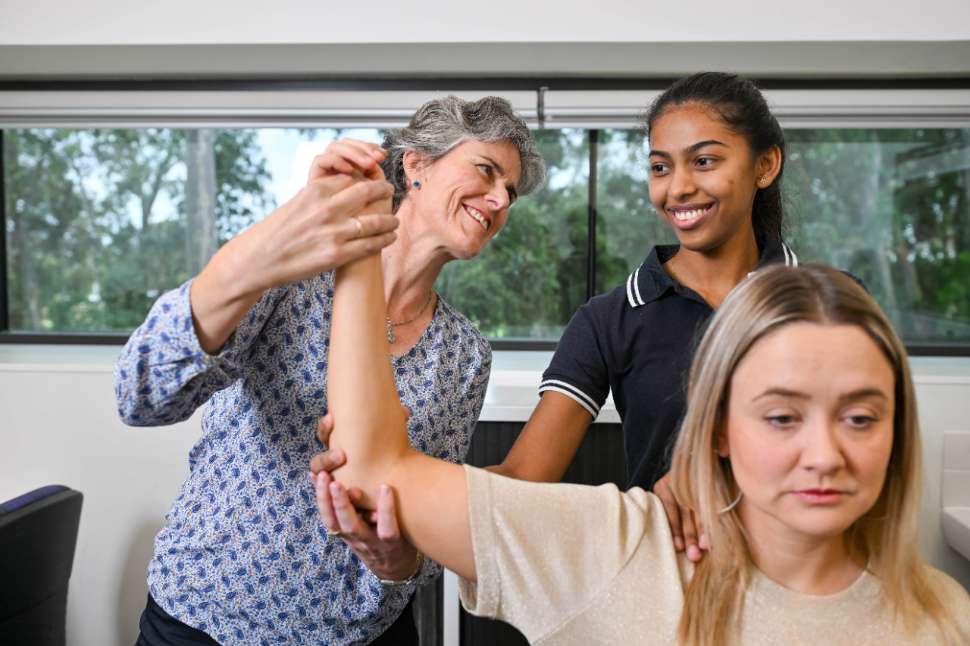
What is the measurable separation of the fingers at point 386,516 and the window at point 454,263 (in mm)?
1603

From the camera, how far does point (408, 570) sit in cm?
112

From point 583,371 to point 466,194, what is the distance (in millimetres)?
353

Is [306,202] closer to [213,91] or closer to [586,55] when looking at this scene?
[586,55]

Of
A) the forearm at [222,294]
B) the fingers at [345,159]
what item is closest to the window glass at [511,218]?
the fingers at [345,159]

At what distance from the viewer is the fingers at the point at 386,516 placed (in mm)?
961

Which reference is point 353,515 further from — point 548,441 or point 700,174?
point 700,174

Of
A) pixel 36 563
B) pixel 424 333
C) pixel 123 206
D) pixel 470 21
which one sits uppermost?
pixel 470 21

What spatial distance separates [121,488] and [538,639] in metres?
1.69

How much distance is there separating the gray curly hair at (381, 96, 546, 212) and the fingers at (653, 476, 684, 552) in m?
0.60

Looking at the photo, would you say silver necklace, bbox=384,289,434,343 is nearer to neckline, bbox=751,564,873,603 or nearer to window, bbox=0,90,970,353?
neckline, bbox=751,564,873,603

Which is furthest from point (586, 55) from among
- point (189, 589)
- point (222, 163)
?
point (189, 589)

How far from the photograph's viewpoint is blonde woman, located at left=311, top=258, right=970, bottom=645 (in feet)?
3.00

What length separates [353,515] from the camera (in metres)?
0.98

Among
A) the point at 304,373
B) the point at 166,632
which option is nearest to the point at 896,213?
the point at 304,373
